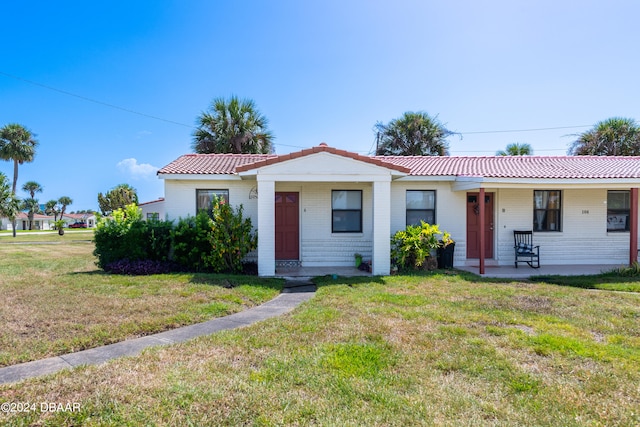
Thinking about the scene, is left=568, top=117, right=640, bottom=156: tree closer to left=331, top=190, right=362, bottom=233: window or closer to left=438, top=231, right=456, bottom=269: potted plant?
left=438, top=231, right=456, bottom=269: potted plant

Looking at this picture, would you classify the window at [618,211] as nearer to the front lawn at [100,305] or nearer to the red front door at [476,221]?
the red front door at [476,221]

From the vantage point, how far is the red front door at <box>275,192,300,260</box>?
1124cm

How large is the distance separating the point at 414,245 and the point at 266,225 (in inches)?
164

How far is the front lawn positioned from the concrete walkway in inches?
7.9

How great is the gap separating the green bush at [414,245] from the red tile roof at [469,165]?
1764mm

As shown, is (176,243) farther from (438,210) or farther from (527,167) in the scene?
(527,167)

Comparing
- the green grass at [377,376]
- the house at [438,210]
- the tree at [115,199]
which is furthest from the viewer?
the tree at [115,199]

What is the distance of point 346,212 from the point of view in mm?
11258

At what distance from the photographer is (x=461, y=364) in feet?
12.3

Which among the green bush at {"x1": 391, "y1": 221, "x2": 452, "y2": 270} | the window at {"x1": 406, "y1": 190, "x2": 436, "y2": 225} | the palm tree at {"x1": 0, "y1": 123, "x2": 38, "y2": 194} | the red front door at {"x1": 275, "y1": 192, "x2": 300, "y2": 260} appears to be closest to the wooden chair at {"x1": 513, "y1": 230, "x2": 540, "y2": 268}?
the window at {"x1": 406, "y1": 190, "x2": 436, "y2": 225}

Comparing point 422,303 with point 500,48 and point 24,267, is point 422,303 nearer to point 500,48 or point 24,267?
point 500,48

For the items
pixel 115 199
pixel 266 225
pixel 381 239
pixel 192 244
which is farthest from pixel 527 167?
pixel 115 199

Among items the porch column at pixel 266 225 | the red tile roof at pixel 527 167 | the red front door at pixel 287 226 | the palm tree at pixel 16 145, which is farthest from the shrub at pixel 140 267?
the palm tree at pixel 16 145

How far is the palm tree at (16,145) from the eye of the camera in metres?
37.8
